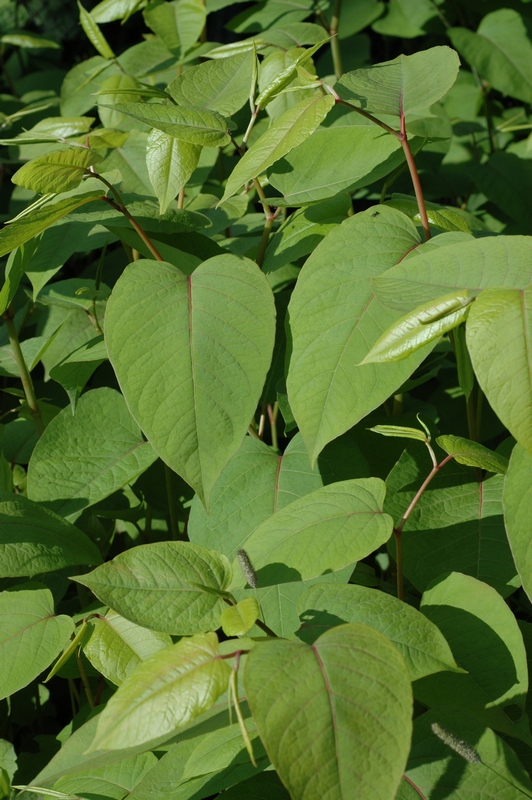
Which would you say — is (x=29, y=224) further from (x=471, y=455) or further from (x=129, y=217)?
(x=471, y=455)

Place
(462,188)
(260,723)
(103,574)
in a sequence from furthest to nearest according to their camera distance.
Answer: (462,188), (103,574), (260,723)

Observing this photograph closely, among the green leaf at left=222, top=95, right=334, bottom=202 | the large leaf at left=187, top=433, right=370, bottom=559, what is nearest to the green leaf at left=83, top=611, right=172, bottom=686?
the large leaf at left=187, top=433, right=370, bottom=559

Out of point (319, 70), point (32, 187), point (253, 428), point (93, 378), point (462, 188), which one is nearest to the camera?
point (32, 187)

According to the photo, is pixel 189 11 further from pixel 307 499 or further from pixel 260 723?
pixel 260 723

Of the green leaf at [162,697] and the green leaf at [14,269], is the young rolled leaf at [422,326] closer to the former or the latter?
the green leaf at [162,697]

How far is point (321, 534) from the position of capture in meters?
0.63

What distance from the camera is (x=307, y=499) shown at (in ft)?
2.17

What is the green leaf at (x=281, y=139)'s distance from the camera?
2.28 feet

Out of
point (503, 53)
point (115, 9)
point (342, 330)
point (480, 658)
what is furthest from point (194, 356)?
point (503, 53)

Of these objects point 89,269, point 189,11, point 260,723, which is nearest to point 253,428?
point 260,723

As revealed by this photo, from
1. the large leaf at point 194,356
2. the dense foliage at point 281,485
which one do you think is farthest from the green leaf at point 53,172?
Answer: the large leaf at point 194,356

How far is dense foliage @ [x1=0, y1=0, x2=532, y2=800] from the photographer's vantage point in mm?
496

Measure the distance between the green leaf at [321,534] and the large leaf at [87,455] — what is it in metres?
0.26

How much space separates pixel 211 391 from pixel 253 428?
24 centimetres
